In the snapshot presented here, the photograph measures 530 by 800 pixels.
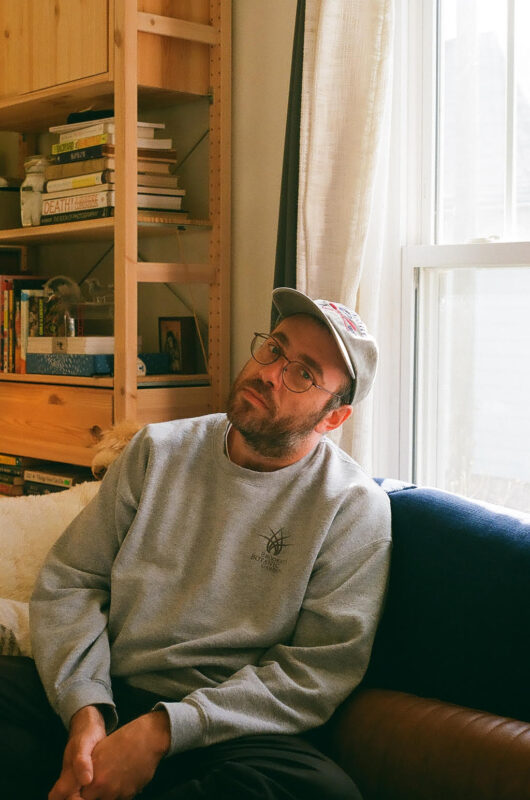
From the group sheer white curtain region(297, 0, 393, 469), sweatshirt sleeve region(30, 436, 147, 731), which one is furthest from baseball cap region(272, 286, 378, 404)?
sheer white curtain region(297, 0, 393, 469)

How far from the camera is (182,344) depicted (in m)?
2.90

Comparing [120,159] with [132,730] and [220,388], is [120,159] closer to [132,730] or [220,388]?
[220,388]

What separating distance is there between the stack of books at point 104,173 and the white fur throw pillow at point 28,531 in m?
0.93

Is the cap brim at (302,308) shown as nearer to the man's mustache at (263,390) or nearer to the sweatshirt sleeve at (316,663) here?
the man's mustache at (263,390)

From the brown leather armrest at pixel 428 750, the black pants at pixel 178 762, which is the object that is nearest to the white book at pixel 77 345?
the black pants at pixel 178 762

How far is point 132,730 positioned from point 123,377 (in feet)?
4.48

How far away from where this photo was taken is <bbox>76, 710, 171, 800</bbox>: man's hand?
54.2 inches

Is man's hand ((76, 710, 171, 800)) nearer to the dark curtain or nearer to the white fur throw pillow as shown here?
the white fur throw pillow

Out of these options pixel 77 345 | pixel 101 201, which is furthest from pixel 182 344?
pixel 101 201

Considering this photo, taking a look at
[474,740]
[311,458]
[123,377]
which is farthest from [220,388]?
[474,740]

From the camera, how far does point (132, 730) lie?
4.64ft

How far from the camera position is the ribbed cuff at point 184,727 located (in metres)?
1.40

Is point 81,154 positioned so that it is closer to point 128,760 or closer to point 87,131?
point 87,131

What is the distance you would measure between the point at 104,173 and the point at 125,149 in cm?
13
